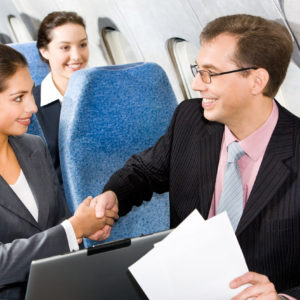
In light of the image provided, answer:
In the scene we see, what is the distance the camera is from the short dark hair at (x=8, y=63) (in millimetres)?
1492

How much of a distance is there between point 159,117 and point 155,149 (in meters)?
0.14

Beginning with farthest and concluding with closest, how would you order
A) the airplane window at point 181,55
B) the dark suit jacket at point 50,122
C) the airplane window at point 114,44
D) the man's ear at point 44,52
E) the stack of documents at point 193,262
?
the airplane window at point 114,44, the airplane window at point 181,55, the man's ear at point 44,52, the dark suit jacket at point 50,122, the stack of documents at point 193,262

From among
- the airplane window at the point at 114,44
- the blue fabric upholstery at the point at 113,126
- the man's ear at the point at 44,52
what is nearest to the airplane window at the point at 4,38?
the airplane window at the point at 114,44

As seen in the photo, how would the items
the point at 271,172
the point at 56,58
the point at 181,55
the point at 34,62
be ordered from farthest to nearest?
the point at 181,55, the point at 56,58, the point at 34,62, the point at 271,172

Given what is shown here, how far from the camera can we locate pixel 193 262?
0.96 m

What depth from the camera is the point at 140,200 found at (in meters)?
1.77

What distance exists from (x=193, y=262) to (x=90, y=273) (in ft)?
0.80

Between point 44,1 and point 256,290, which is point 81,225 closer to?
point 256,290

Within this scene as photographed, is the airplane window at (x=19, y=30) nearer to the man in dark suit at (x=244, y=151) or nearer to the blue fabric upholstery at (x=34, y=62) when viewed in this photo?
the blue fabric upholstery at (x=34, y=62)

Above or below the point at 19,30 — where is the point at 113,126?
below

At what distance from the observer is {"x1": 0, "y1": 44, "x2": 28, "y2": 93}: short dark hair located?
149 centimetres

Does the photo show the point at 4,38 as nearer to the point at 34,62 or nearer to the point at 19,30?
the point at 19,30

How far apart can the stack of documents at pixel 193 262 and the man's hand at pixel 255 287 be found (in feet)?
0.04

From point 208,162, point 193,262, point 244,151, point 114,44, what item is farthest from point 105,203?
point 114,44
